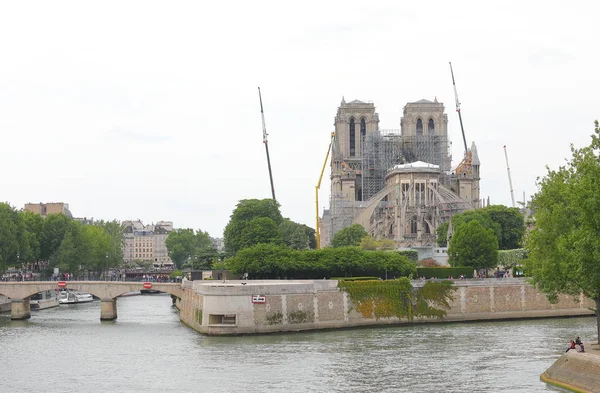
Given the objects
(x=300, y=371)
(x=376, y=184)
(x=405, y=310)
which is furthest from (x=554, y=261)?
(x=376, y=184)

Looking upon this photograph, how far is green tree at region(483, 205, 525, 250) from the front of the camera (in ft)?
314

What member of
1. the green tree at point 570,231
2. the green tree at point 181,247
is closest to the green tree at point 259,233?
the green tree at point 570,231

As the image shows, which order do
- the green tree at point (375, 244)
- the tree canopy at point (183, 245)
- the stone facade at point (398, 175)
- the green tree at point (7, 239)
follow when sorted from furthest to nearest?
the tree canopy at point (183, 245) < the stone facade at point (398, 175) < the green tree at point (375, 244) < the green tree at point (7, 239)

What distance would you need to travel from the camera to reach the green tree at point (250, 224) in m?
87.1

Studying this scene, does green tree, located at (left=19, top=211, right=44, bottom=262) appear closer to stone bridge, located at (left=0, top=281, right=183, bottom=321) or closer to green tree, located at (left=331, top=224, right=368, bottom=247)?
stone bridge, located at (left=0, top=281, right=183, bottom=321)

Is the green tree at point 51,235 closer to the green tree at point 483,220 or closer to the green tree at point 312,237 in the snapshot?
the green tree at point 312,237

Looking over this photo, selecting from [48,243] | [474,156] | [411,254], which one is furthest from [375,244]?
[474,156]

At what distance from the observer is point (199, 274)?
7425cm

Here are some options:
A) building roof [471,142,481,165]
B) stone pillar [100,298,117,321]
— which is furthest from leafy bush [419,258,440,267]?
building roof [471,142,481,165]

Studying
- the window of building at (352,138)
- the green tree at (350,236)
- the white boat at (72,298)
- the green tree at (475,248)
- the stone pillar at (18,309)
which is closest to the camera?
the stone pillar at (18,309)

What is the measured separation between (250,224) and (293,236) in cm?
758

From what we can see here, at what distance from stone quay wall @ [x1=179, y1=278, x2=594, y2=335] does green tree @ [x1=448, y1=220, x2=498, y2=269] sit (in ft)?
39.1

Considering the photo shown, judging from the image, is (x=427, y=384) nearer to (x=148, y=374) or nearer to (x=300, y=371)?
(x=300, y=371)

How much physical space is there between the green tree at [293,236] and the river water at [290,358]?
34099 mm
